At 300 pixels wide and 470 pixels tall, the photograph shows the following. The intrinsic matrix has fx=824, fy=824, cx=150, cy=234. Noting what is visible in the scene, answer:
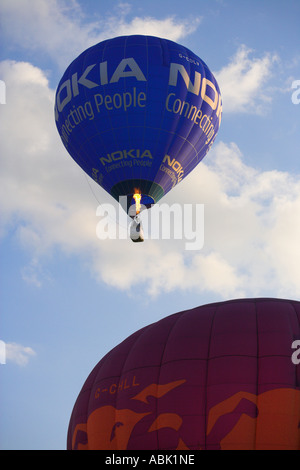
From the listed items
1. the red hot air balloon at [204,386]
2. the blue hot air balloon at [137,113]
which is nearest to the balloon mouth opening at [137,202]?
the blue hot air balloon at [137,113]

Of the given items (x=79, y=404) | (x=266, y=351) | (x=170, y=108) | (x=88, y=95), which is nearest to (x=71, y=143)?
(x=88, y=95)

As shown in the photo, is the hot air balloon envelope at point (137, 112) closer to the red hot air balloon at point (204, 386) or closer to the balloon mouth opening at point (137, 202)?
the balloon mouth opening at point (137, 202)

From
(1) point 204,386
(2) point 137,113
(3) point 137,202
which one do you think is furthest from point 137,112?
(1) point 204,386

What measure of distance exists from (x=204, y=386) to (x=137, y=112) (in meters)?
10.4

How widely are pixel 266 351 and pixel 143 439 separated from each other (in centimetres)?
289

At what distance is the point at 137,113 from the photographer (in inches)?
933

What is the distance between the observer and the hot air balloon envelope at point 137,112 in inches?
936

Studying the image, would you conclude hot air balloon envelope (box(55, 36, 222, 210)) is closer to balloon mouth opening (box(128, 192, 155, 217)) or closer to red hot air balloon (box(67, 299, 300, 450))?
balloon mouth opening (box(128, 192, 155, 217))

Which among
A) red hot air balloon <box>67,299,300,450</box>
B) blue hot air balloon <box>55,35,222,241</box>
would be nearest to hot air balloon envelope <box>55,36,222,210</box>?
blue hot air balloon <box>55,35,222,241</box>

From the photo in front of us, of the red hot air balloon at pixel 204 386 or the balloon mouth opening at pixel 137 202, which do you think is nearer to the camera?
the red hot air balloon at pixel 204 386

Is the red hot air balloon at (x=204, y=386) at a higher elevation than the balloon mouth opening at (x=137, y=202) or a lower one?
lower
